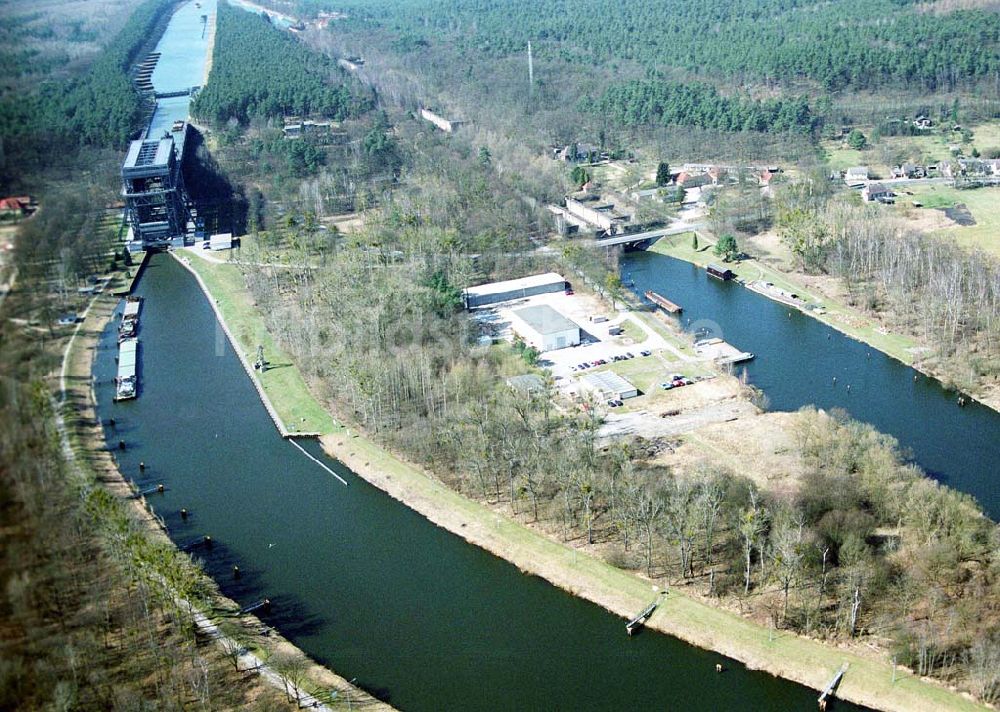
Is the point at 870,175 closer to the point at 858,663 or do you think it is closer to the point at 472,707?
the point at 858,663

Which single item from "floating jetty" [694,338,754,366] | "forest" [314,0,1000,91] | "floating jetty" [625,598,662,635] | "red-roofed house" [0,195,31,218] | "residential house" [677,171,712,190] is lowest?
"floating jetty" [625,598,662,635]

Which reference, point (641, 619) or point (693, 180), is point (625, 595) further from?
point (693, 180)

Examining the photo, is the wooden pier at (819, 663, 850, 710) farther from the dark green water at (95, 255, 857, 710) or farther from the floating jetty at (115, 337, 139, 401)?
the floating jetty at (115, 337, 139, 401)

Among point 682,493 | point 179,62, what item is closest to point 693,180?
point 682,493

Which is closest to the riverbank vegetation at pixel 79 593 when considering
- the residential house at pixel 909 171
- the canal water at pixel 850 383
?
the canal water at pixel 850 383

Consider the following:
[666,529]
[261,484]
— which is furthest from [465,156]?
[666,529]

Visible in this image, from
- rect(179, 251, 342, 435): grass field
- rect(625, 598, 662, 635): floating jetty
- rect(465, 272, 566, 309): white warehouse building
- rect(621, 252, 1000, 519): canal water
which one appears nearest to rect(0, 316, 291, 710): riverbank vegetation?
rect(179, 251, 342, 435): grass field

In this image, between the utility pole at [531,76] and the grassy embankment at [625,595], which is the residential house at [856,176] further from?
the grassy embankment at [625,595]
